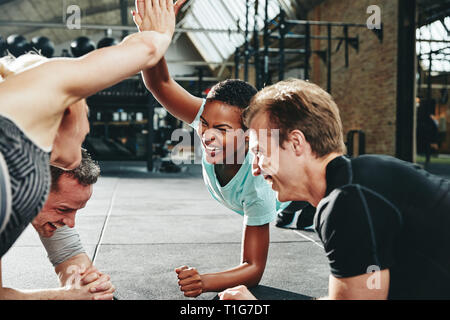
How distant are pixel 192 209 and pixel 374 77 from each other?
6124mm

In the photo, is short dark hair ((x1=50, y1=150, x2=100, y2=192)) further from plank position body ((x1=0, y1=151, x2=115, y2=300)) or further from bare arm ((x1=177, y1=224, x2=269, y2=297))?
bare arm ((x1=177, y1=224, x2=269, y2=297))

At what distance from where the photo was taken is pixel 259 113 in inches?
42.3

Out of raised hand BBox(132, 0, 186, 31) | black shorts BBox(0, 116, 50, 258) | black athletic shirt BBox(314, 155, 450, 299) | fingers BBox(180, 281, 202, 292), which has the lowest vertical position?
fingers BBox(180, 281, 202, 292)

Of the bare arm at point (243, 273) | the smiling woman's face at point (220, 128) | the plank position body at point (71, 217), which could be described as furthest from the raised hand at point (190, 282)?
the smiling woman's face at point (220, 128)

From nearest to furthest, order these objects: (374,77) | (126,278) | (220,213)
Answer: (126,278) → (220,213) → (374,77)

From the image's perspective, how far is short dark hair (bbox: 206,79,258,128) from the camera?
159 centimetres

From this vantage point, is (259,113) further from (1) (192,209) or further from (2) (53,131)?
(1) (192,209)

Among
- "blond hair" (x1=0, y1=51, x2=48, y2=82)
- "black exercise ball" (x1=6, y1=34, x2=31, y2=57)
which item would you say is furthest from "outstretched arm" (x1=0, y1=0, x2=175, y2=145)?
"black exercise ball" (x1=6, y1=34, x2=31, y2=57)

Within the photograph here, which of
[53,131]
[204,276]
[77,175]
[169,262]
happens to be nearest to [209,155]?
[204,276]

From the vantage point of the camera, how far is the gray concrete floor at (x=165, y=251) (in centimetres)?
170

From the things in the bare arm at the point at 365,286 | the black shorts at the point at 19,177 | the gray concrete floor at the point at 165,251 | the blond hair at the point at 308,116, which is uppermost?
the blond hair at the point at 308,116

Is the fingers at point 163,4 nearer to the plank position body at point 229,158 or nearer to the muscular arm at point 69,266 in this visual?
the plank position body at point 229,158

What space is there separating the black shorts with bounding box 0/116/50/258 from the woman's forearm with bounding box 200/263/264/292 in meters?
0.86

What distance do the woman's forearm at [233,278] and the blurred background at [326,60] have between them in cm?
424
